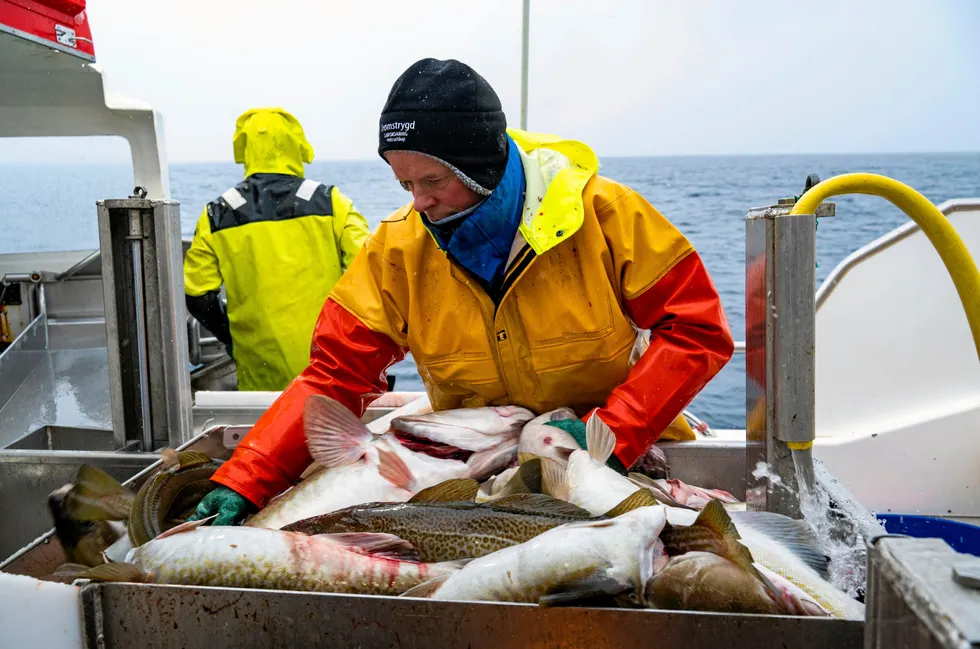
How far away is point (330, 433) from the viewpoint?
2.21 meters

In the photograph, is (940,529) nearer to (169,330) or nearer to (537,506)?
(537,506)

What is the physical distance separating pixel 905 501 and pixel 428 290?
296cm

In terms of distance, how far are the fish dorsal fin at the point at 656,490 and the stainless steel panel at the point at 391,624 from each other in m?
0.61

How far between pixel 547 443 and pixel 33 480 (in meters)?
1.91

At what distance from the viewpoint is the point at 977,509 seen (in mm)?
4008

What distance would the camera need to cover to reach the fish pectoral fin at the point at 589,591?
133 centimetres

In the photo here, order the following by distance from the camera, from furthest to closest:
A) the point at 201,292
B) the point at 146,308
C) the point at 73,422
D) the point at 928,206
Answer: the point at 201,292 < the point at 73,422 < the point at 146,308 < the point at 928,206

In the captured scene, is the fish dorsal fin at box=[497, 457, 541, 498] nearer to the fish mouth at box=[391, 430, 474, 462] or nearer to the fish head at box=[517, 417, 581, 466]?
the fish head at box=[517, 417, 581, 466]

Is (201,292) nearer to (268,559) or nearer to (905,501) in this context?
(268,559)

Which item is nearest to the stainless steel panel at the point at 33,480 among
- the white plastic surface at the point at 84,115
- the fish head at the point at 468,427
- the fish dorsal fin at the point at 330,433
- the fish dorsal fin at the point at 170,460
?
the fish dorsal fin at the point at 170,460

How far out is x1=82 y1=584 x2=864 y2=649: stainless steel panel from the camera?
4.19 feet

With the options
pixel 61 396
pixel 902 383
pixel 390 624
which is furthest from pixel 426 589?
pixel 61 396

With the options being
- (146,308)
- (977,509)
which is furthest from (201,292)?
(977,509)

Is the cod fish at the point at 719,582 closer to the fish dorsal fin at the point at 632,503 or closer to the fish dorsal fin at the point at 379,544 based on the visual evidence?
the fish dorsal fin at the point at 632,503
